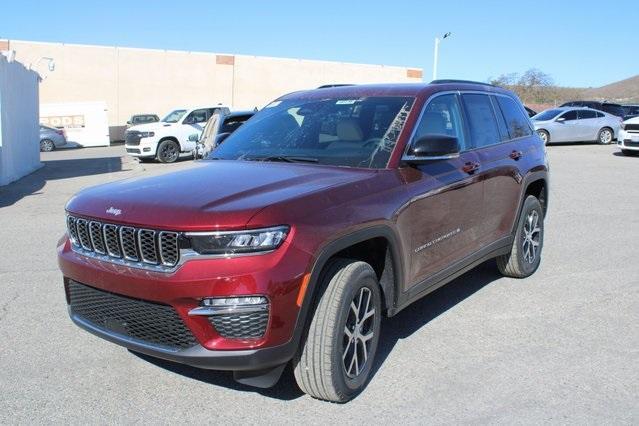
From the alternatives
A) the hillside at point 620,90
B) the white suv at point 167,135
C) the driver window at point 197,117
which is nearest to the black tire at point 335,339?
the white suv at point 167,135

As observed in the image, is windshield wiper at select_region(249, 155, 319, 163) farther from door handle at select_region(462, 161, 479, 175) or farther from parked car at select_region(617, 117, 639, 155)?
parked car at select_region(617, 117, 639, 155)

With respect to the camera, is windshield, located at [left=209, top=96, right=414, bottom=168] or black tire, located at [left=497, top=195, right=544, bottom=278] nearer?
windshield, located at [left=209, top=96, right=414, bottom=168]

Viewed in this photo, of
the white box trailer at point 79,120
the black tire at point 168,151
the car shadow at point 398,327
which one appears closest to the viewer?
the car shadow at point 398,327

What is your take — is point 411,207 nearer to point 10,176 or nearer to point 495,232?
point 495,232

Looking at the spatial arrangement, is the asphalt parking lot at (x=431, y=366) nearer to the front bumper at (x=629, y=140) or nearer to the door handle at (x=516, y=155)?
the door handle at (x=516, y=155)

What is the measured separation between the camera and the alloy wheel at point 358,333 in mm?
3473

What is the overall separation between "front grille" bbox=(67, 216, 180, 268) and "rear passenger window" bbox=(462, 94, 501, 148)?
2861 millimetres

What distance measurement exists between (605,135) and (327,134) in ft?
85.3

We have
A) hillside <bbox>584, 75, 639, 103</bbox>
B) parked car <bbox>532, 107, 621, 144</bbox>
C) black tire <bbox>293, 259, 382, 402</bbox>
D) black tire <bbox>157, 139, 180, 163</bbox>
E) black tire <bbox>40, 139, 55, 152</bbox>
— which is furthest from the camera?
hillside <bbox>584, 75, 639, 103</bbox>

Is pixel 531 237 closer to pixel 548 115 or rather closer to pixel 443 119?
pixel 443 119

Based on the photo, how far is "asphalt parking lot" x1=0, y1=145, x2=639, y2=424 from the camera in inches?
134

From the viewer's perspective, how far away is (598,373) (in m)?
3.91

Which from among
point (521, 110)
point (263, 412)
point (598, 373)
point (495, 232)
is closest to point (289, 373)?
point (263, 412)

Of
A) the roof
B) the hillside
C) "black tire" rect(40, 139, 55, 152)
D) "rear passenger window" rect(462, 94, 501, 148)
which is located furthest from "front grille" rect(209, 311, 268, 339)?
the hillside
